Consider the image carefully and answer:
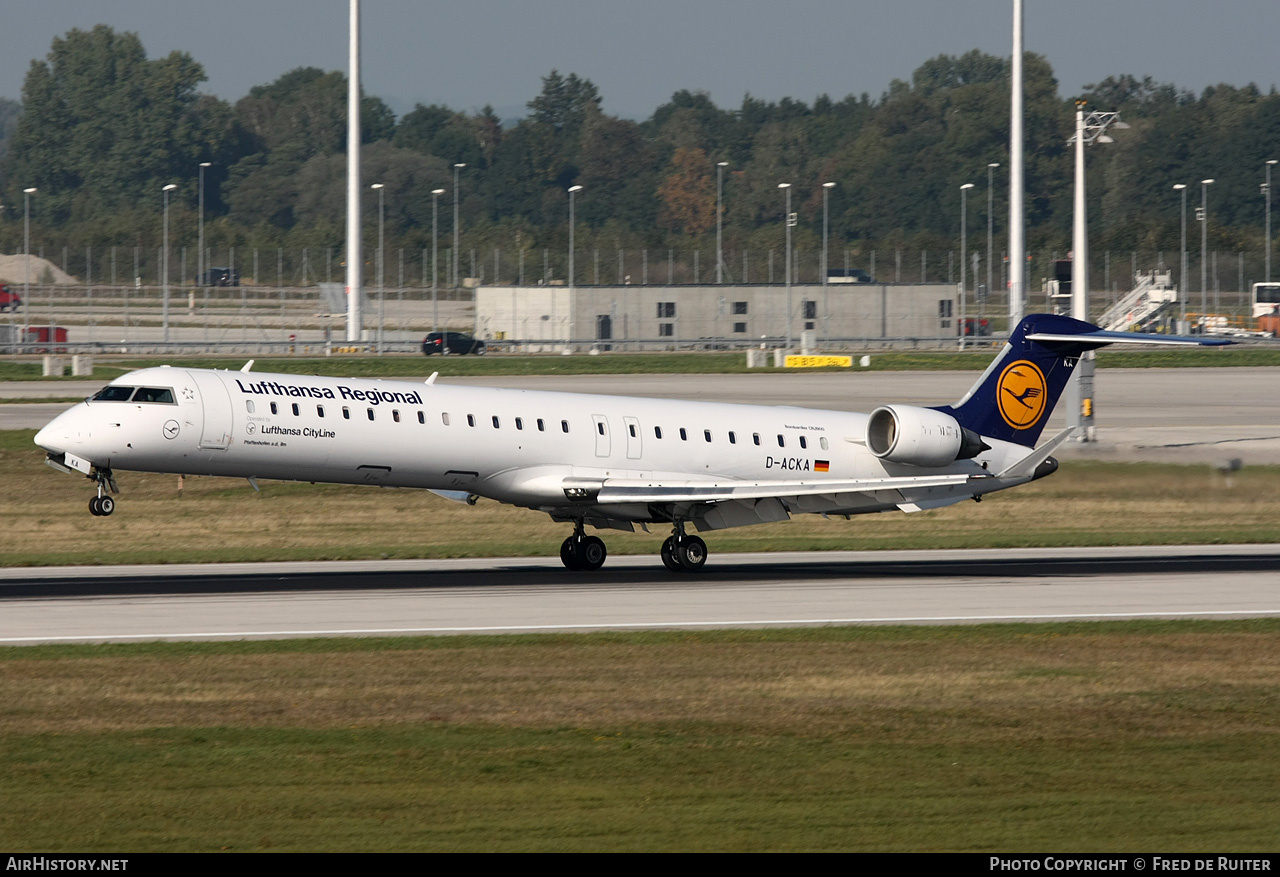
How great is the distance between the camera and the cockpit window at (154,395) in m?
29.3

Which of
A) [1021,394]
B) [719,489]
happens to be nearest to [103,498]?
[719,489]

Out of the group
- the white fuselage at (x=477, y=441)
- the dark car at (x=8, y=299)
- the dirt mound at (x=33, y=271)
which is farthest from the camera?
the dirt mound at (x=33, y=271)

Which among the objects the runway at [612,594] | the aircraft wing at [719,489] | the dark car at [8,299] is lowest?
the runway at [612,594]

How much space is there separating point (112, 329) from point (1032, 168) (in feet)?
337

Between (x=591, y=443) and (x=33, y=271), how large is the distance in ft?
381

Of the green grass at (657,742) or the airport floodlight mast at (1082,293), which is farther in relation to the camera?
the airport floodlight mast at (1082,293)

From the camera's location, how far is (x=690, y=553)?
3275 cm

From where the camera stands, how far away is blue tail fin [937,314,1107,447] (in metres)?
35.8

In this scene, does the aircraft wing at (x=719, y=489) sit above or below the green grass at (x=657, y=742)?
above

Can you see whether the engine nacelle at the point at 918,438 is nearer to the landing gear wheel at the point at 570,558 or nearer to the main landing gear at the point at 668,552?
the main landing gear at the point at 668,552

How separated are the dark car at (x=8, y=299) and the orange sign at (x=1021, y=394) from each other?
92788 millimetres

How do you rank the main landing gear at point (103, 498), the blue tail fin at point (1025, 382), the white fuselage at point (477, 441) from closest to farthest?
the main landing gear at point (103, 498) < the white fuselage at point (477, 441) < the blue tail fin at point (1025, 382)

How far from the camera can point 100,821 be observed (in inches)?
578

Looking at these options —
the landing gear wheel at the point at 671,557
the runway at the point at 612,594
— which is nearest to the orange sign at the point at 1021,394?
the runway at the point at 612,594
